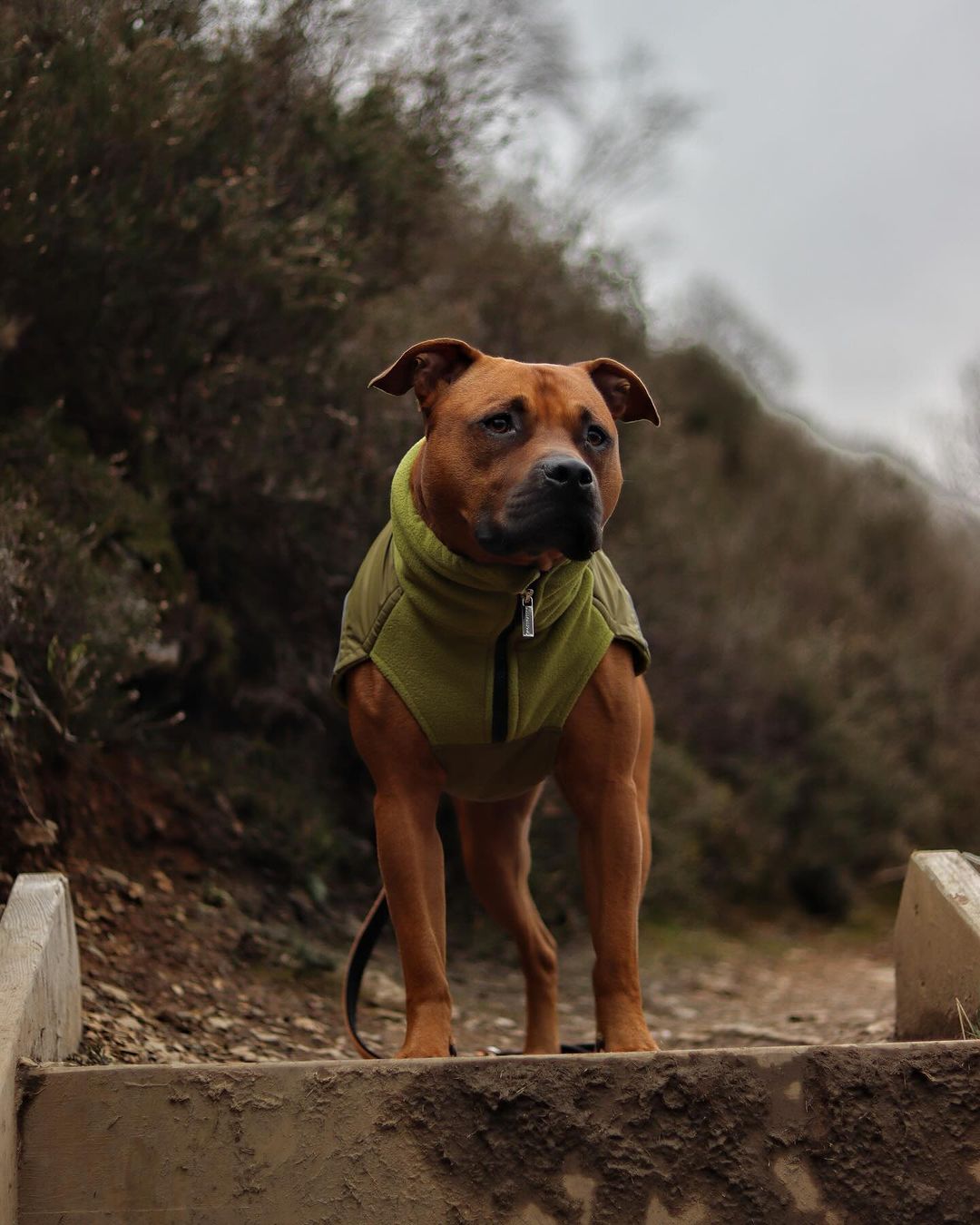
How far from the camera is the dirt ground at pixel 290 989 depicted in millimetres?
4664

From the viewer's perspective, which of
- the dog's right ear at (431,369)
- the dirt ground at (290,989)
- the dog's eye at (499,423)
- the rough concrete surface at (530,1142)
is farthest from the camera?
the dirt ground at (290,989)

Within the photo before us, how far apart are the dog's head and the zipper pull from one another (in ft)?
0.30

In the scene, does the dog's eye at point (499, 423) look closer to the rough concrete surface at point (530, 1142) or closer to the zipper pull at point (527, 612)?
the zipper pull at point (527, 612)

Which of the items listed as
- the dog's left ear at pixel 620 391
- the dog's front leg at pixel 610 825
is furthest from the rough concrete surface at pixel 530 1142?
the dog's left ear at pixel 620 391

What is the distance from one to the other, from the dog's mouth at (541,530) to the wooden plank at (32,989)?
1.50m

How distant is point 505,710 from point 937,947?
1.60 m

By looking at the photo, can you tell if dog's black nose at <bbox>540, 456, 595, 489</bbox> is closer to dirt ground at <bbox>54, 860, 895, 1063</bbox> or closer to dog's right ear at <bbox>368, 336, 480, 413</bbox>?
dog's right ear at <bbox>368, 336, 480, 413</bbox>

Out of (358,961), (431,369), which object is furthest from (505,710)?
(358,961)

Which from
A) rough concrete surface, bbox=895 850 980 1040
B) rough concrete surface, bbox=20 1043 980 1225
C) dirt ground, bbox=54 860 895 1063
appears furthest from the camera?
dirt ground, bbox=54 860 895 1063

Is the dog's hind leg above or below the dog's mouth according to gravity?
below

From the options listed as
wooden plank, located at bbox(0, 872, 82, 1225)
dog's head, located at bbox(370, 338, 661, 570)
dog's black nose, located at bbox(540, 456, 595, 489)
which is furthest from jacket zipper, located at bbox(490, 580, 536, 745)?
wooden plank, located at bbox(0, 872, 82, 1225)

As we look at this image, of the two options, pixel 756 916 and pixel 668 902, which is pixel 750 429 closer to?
pixel 756 916

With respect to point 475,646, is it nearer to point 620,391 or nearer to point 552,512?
point 552,512

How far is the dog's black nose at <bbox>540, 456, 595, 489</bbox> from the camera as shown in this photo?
3.28 metres
